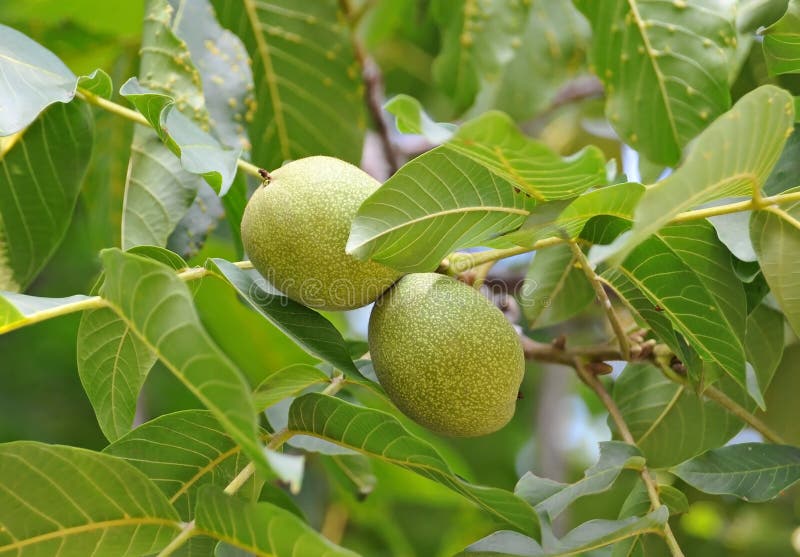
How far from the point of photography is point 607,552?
969mm

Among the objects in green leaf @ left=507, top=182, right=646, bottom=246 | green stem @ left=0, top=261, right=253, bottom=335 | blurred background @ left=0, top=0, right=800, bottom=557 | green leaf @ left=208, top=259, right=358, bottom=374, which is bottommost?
blurred background @ left=0, top=0, right=800, bottom=557

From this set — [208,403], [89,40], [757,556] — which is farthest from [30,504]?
[757,556]

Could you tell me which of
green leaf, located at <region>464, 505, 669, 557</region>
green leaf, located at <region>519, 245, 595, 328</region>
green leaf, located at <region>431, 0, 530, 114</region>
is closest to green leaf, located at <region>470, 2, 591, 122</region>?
green leaf, located at <region>431, 0, 530, 114</region>

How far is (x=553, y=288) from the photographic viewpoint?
47.6 inches

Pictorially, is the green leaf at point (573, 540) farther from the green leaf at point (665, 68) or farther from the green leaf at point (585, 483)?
the green leaf at point (665, 68)

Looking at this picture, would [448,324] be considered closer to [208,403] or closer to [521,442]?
[208,403]

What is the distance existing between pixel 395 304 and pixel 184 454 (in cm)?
25

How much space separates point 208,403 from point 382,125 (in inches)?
44.3

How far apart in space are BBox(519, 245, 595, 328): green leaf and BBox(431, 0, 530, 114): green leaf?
1.39ft

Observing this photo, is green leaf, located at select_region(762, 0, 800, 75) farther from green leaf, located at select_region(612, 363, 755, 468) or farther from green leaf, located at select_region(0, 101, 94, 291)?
green leaf, located at select_region(0, 101, 94, 291)

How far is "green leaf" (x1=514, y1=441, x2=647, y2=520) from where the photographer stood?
875 mm

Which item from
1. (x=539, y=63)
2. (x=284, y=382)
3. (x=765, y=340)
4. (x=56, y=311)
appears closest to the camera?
(x=56, y=311)

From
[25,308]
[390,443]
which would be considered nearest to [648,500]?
[390,443]

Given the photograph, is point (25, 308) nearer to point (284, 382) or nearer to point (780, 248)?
point (284, 382)
